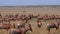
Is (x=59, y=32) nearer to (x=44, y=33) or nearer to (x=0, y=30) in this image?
(x=44, y=33)

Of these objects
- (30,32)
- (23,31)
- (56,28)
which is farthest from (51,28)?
(23,31)

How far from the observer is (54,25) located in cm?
1881

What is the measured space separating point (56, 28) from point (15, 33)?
19.9ft

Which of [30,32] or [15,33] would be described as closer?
[15,33]

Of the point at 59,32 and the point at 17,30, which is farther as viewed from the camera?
the point at 59,32

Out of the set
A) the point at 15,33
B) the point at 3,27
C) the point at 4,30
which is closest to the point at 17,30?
the point at 15,33

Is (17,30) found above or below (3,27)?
above

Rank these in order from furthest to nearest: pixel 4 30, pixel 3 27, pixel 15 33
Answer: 1. pixel 4 30
2. pixel 3 27
3. pixel 15 33

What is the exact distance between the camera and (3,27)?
1823 cm

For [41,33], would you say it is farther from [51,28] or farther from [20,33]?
[20,33]

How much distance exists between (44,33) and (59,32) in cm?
130

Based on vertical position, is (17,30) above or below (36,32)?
above

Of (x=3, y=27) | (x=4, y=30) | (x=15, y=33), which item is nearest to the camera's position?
(x=15, y=33)

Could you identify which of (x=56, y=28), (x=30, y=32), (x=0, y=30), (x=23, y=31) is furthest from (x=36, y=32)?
(x=23, y=31)
